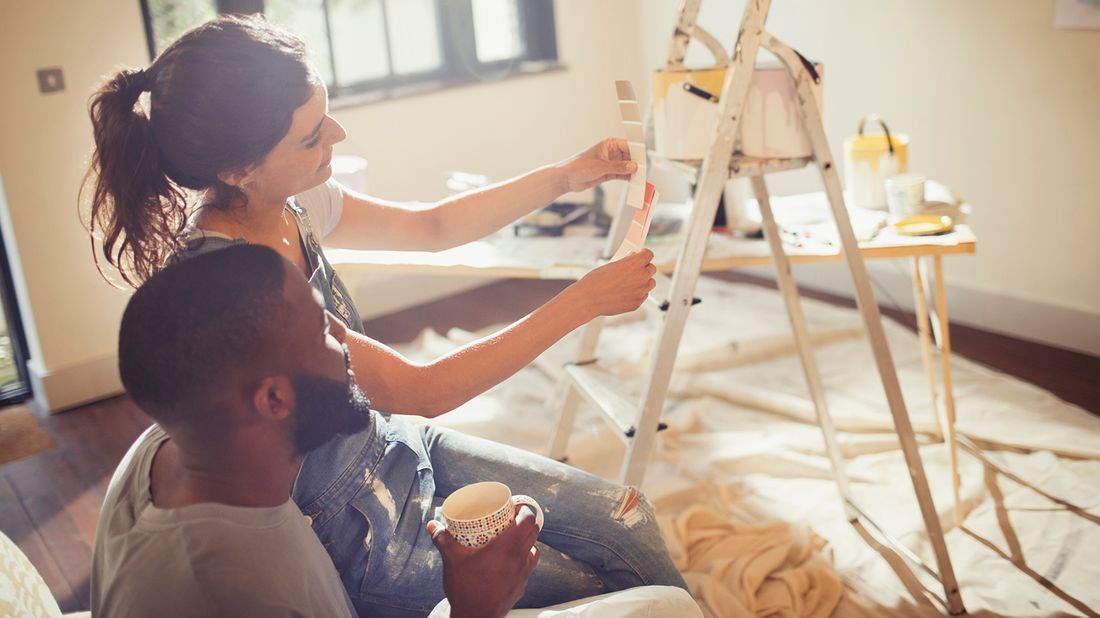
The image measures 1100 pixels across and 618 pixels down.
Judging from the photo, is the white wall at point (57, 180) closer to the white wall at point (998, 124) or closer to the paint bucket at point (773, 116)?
the paint bucket at point (773, 116)

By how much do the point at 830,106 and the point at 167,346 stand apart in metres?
3.37

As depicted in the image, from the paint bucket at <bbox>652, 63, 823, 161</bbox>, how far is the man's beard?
0.95 metres

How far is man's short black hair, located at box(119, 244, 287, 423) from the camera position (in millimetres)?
953

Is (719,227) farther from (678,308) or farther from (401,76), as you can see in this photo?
(401,76)

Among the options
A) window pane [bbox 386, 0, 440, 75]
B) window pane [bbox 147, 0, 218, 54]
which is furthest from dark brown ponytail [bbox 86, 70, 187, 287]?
window pane [bbox 386, 0, 440, 75]

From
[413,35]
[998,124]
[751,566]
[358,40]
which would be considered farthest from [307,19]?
[751,566]

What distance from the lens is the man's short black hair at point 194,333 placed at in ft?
3.13

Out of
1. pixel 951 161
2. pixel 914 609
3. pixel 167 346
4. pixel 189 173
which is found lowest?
pixel 914 609

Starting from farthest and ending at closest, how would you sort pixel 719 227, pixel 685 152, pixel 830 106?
pixel 830 106, pixel 719 227, pixel 685 152

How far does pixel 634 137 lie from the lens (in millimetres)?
1649

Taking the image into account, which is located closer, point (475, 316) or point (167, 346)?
point (167, 346)

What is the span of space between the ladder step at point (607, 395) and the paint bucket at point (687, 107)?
0.53 m

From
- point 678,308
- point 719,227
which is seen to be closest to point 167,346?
point 678,308

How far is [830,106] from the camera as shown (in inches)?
151
